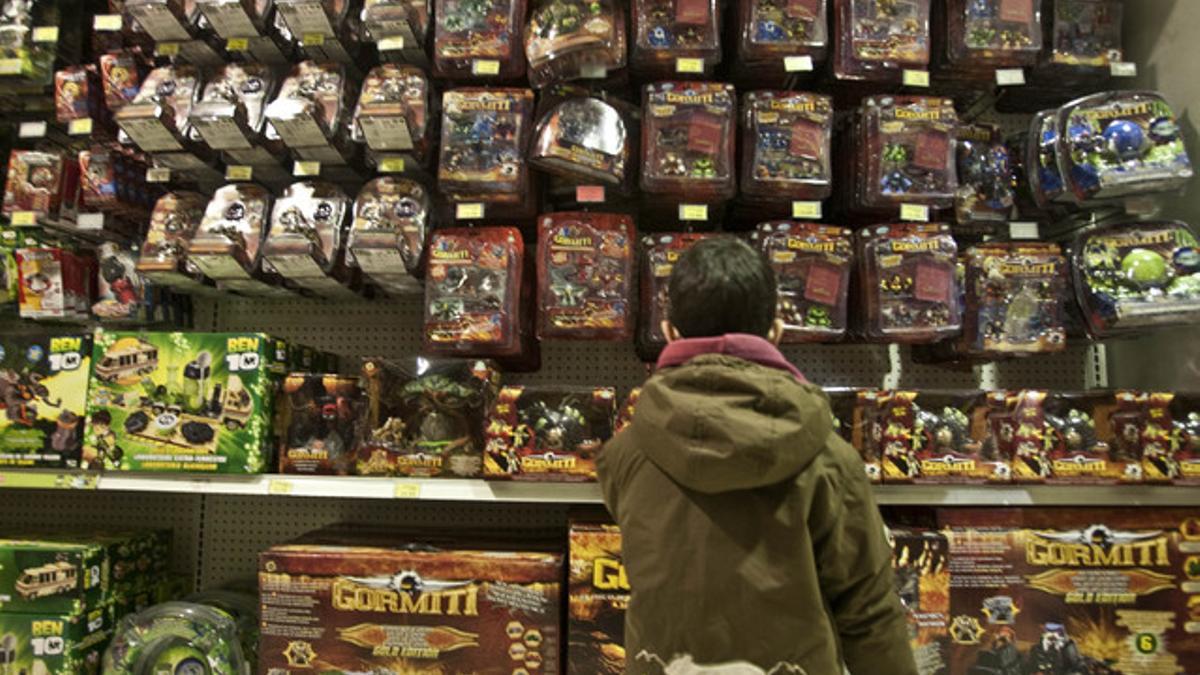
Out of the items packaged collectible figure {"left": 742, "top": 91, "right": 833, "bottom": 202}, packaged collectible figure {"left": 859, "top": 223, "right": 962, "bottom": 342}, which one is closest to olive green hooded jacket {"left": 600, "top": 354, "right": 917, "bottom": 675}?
packaged collectible figure {"left": 859, "top": 223, "right": 962, "bottom": 342}

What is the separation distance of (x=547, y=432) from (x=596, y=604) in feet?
1.51

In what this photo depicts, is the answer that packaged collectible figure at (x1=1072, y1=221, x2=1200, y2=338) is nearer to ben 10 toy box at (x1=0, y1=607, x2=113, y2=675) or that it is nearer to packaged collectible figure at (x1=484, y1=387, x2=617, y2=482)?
packaged collectible figure at (x1=484, y1=387, x2=617, y2=482)

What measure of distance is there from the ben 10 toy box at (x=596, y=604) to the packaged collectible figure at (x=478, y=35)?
1.42 m

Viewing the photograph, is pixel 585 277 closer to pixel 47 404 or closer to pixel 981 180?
pixel 981 180

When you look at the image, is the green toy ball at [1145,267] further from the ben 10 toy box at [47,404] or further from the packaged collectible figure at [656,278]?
the ben 10 toy box at [47,404]

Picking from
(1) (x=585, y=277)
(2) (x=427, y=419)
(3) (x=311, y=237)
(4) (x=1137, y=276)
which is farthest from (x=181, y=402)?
(4) (x=1137, y=276)

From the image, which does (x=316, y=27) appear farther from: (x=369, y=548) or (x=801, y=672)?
(x=801, y=672)

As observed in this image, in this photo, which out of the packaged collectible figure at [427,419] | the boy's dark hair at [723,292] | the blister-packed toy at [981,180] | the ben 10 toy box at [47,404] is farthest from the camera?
the blister-packed toy at [981,180]

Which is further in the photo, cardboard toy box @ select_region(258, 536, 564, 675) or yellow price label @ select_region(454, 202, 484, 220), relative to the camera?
yellow price label @ select_region(454, 202, 484, 220)

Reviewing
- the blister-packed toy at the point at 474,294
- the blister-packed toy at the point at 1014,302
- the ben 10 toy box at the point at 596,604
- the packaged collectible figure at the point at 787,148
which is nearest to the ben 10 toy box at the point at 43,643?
the blister-packed toy at the point at 474,294

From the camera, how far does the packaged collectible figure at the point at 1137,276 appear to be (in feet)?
6.89

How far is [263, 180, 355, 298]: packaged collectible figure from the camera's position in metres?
2.17

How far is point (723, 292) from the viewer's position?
1295 millimetres

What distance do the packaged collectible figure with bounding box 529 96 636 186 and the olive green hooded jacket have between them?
1.01 metres
